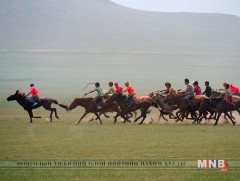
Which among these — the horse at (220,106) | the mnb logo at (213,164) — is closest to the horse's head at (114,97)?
the horse at (220,106)

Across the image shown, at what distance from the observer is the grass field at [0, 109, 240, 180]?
12.7 metres

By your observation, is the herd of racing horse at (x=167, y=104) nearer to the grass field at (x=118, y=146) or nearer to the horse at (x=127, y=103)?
the horse at (x=127, y=103)

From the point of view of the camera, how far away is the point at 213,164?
13.5m

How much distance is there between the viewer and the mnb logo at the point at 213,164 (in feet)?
43.8

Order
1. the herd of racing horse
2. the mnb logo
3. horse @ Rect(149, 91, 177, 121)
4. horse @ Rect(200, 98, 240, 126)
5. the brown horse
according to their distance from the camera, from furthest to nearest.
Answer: horse @ Rect(149, 91, 177, 121)
the brown horse
the herd of racing horse
horse @ Rect(200, 98, 240, 126)
the mnb logo

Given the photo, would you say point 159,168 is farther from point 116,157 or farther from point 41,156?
point 41,156

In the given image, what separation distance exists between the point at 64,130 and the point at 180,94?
5.95 m

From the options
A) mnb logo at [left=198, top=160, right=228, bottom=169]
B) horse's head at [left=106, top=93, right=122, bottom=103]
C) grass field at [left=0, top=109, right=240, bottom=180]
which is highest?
horse's head at [left=106, top=93, right=122, bottom=103]

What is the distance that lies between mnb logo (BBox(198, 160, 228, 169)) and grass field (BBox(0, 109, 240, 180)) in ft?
1.16

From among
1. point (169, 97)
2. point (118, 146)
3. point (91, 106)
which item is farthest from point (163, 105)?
point (118, 146)

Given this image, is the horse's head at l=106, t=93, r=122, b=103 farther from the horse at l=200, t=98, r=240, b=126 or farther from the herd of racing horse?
the horse at l=200, t=98, r=240, b=126

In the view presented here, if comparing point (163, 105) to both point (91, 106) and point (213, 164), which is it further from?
point (213, 164)

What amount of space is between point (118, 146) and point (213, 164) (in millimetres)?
4048

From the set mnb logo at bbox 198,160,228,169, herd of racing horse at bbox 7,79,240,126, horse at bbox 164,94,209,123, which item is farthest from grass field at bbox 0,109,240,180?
horse at bbox 164,94,209,123
